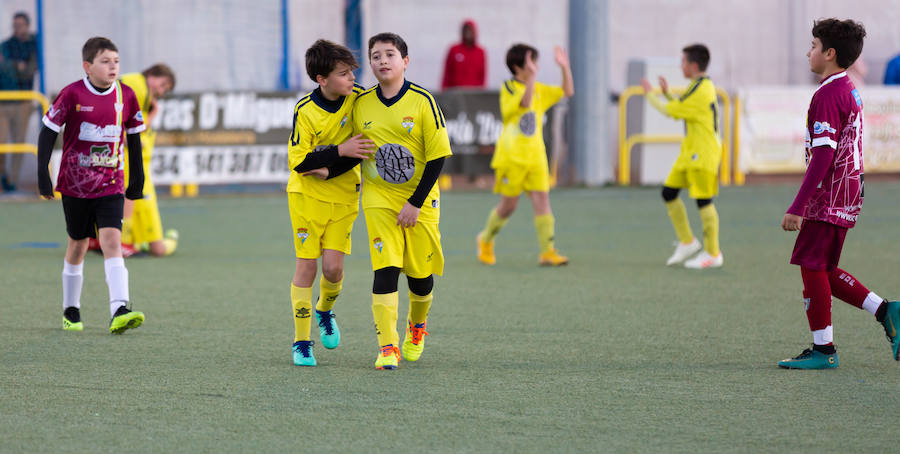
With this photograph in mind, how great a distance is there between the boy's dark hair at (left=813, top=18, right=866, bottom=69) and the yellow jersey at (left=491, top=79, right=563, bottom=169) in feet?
13.1

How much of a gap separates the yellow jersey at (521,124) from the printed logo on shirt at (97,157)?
3.62 metres

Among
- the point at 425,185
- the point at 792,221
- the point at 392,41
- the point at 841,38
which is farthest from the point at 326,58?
the point at 841,38

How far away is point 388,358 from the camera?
5.24 metres

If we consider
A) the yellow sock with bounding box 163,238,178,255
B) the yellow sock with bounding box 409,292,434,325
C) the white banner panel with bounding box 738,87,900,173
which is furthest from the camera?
the white banner panel with bounding box 738,87,900,173

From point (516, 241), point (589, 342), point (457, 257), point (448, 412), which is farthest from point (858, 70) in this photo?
point (448, 412)

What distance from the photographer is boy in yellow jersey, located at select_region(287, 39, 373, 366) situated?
16.8ft

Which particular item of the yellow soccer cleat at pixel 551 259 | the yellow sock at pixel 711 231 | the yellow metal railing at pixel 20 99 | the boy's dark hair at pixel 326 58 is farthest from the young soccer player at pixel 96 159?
the yellow metal railing at pixel 20 99

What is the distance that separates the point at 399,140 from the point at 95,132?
79.8 inches

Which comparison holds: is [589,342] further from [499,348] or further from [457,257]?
[457,257]

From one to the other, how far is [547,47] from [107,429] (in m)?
17.7

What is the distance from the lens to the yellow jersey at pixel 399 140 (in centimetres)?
512

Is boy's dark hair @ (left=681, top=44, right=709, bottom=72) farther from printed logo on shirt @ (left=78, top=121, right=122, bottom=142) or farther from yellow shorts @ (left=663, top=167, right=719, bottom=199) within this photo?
printed logo on shirt @ (left=78, top=121, right=122, bottom=142)

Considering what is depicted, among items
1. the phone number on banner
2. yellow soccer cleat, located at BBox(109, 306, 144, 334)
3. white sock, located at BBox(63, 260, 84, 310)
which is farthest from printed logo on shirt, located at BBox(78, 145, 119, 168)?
the phone number on banner

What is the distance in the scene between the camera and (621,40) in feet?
70.4
